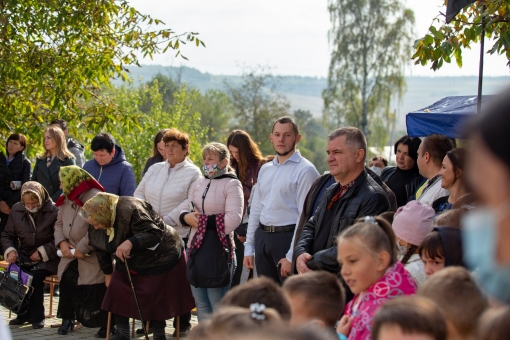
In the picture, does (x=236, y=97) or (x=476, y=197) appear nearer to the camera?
(x=476, y=197)

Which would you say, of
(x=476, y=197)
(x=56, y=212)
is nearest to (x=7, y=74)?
(x=56, y=212)

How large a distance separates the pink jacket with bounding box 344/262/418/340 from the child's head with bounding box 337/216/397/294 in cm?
5

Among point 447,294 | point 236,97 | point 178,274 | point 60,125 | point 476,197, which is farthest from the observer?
point 236,97

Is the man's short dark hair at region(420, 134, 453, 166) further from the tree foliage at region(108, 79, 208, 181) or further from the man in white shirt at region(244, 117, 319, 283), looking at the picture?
the tree foliage at region(108, 79, 208, 181)

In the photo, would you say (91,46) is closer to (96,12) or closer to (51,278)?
(96,12)

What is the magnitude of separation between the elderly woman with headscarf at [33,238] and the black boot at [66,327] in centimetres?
45

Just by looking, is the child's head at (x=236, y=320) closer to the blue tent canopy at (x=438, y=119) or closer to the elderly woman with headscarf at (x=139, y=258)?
the elderly woman with headscarf at (x=139, y=258)

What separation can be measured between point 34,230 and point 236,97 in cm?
5414

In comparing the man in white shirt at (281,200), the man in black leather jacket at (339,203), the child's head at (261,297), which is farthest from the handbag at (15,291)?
the child's head at (261,297)

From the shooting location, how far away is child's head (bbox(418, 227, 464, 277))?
152 inches

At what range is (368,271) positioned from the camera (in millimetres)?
3859

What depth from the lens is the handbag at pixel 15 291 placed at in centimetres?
805

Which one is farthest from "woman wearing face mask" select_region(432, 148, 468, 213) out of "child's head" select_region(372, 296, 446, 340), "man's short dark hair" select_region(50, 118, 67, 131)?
"man's short dark hair" select_region(50, 118, 67, 131)

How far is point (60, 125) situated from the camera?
10.1m
